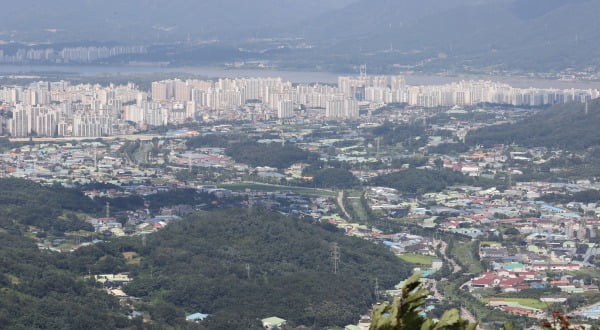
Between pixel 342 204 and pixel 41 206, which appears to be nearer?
pixel 41 206

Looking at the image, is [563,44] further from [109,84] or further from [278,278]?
[278,278]

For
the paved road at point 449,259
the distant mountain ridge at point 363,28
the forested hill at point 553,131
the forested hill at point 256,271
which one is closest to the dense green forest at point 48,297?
the forested hill at point 256,271

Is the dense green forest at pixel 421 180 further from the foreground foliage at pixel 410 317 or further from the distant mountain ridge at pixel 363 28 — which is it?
the distant mountain ridge at pixel 363 28

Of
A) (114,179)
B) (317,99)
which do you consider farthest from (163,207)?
(317,99)

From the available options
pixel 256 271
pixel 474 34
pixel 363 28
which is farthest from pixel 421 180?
pixel 363 28

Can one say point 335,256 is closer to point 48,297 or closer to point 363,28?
point 48,297

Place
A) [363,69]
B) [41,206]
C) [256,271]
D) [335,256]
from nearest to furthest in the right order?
[256,271] → [335,256] → [41,206] → [363,69]

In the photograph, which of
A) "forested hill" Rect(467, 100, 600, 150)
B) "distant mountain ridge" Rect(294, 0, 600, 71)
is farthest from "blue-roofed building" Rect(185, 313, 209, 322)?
"distant mountain ridge" Rect(294, 0, 600, 71)
